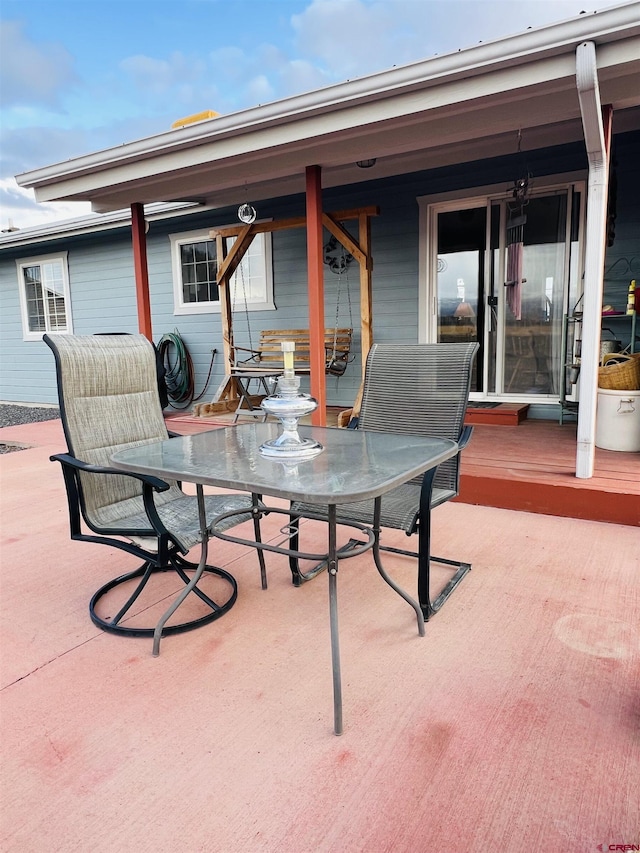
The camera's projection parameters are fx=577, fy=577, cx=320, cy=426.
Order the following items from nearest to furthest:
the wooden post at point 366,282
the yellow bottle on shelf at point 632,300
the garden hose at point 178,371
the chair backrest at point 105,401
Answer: the chair backrest at point 105,401 < the yellow bottle on shelf at point 632,300 < the wooden post at point 366,282 < the garden hose at point 178,371

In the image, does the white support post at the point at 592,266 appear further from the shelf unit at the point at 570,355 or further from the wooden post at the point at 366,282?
the wooden post at the point at 366,282

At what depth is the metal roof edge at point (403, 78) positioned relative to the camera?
263 centimetres

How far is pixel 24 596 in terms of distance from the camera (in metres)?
2.47

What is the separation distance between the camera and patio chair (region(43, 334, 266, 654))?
2.12 metres

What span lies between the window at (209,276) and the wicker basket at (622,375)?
3.73 metres

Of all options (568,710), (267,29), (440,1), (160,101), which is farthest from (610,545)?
(160,101)

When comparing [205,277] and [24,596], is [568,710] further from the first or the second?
[205,277]

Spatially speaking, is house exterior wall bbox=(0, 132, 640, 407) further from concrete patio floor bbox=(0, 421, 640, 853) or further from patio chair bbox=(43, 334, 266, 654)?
patio chair bbox=(43, 334, 266, 654)

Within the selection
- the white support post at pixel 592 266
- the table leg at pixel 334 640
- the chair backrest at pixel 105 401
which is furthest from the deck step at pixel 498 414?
the table leg at pixel 334 640

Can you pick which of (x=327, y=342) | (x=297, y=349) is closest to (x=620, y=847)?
(x=327, y=342)

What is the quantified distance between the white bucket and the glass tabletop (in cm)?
223

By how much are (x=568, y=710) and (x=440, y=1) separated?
35.0 feet

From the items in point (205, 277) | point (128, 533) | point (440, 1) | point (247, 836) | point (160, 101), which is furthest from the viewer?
point (160, 101)

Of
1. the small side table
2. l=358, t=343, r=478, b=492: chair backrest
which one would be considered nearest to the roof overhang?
l=358, t=343, r=478, b=492: chair backrest
